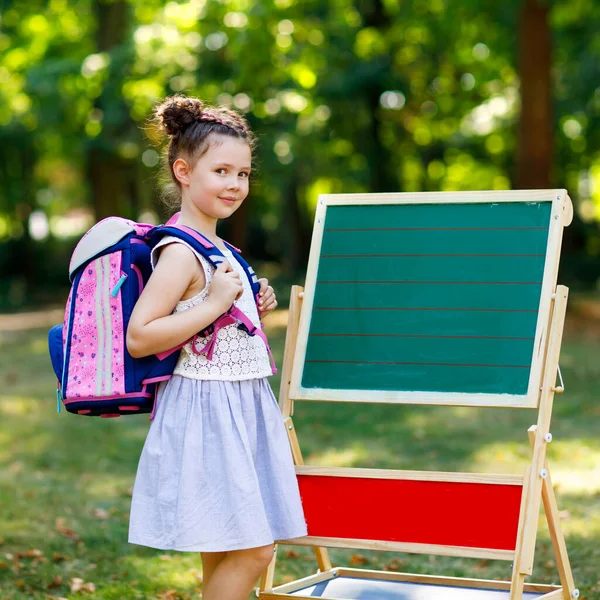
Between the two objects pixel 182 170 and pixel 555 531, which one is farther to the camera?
pixel 555 531

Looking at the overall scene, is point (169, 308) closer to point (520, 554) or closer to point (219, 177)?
point (219, 177)

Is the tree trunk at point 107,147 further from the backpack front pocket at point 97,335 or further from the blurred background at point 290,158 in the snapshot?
the backpack front pocket at point 97,335

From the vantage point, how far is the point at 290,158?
1603 cm

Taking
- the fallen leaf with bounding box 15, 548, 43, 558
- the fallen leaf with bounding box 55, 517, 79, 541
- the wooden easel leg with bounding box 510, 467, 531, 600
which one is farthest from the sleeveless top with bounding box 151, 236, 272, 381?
the fallen leaf with bounding box 55, 517, 79, 541

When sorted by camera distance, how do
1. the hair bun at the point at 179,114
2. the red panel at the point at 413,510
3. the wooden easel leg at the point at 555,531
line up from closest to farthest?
the hair bun at the point at 179,114
the red panel at the point at 413,510
the wooden easel leg at the point at 555,531

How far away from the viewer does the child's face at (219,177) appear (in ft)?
10.8

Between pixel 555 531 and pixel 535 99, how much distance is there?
38.1ft

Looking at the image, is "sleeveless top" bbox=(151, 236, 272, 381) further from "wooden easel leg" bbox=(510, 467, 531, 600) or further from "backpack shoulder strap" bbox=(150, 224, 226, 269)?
"wooden easel leg" bbox=(510, 467, 531, 600)

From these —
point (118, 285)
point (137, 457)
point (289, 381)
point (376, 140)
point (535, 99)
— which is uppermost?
point (376, 140)

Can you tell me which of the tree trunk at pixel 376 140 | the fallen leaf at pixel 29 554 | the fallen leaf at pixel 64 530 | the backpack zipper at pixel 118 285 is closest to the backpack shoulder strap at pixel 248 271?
the backpack zipper at pixel 118 285

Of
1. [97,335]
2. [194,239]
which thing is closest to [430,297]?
[194,239]

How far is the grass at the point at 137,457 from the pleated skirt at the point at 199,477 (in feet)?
4.84

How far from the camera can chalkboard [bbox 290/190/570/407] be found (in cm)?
376

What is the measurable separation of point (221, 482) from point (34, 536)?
270cm
